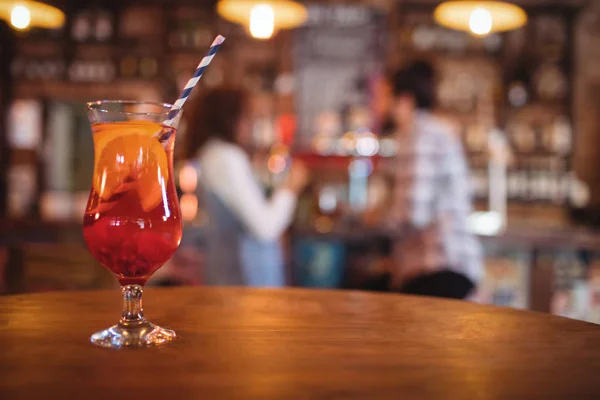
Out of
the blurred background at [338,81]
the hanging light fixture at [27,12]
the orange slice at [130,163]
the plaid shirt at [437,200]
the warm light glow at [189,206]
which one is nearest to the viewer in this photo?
the orange slice at [130,163]

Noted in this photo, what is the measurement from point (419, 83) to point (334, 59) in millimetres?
2997

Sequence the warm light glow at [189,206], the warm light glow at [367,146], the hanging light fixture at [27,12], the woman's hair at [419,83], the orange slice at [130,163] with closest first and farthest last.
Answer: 1. the orange slice at [130,163]
2. the woman's hair at [419,83]
3. the hanging light fixture at [27,12]
4. the warm light glow at [189,206]
5. the warm light glow at [367,146]

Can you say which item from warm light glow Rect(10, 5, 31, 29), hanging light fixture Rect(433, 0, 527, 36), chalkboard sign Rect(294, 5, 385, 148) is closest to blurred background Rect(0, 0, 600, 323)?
chalkboard sign Rect(294, 5, 385, 148)

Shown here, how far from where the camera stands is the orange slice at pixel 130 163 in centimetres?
90

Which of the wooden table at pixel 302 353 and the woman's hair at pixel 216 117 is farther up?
the woman's hair at pixel 216 117

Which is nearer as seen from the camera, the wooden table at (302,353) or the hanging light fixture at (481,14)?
the wooden table at (302,353)

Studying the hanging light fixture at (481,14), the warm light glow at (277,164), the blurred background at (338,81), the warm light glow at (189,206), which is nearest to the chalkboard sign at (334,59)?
the blurred background at (338,81)

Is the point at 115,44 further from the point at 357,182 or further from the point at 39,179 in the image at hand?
the point at 357,182

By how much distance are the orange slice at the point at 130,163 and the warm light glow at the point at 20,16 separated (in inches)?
87.0

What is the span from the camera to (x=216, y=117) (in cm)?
253

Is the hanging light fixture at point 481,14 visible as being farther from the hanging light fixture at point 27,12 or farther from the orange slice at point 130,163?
the orange slice at point 130,163

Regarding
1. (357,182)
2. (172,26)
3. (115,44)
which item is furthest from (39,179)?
(357,182)

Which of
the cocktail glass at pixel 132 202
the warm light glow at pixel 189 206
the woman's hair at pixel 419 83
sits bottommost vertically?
the warm light glow at pixel 189 206

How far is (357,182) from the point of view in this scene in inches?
217
